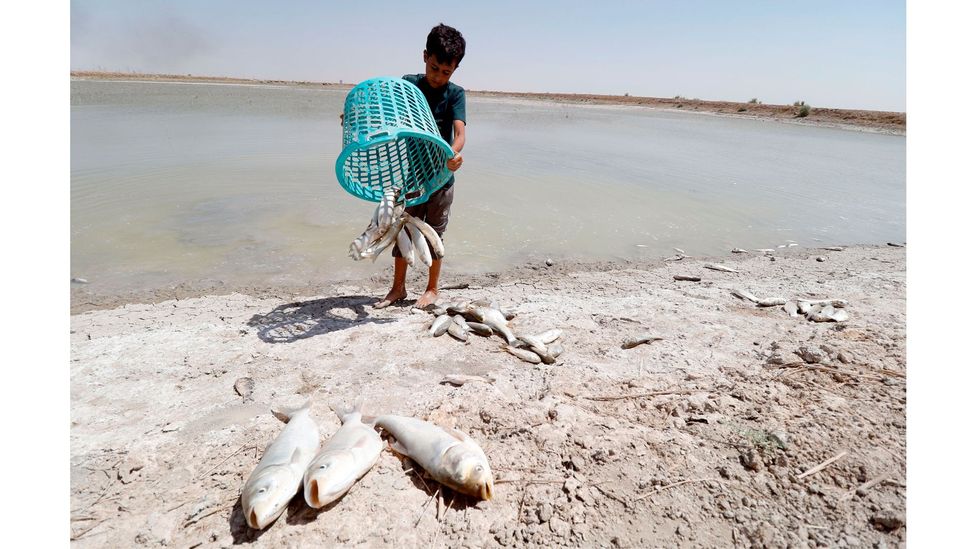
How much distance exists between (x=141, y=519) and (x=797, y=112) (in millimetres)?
44285

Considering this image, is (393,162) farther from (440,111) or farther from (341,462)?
(341,462)

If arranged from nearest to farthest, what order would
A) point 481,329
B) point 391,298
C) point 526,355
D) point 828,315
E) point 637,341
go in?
point 526,355
point 637,341
point 481,329
point 828,315
point 391,298

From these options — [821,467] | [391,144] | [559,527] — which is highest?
[391,144]

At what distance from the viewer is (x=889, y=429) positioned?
9.34ft

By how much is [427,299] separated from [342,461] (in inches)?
99.1

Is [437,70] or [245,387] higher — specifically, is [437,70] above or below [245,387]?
above

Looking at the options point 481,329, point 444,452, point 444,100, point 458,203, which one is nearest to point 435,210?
point 444,100

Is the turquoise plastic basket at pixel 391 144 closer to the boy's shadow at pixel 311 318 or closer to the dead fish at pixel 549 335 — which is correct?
the boy's shadow at pixel 311 318

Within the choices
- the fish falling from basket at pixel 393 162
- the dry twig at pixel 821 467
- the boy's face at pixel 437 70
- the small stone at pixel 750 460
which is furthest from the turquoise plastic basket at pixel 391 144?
the dry twig at pixel 821 467

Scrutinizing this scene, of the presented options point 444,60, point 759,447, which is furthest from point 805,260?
point 444,60

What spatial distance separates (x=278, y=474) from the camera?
231 cm

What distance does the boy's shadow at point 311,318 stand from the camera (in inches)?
164

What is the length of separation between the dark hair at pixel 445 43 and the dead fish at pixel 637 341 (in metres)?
2.61

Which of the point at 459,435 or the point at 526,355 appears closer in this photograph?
the point at 459,435
